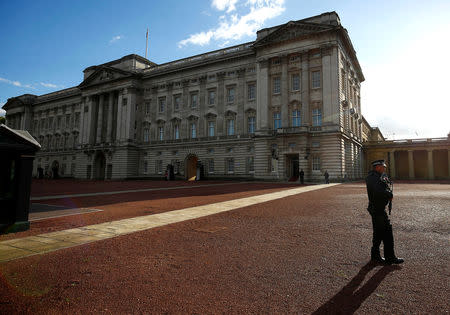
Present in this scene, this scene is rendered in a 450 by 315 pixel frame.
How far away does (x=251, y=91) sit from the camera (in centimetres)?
4203

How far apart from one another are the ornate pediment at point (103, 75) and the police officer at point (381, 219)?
5240 centimetres

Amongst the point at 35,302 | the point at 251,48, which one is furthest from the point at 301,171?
the point at 35,302

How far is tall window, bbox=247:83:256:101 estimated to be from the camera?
41.8 metres

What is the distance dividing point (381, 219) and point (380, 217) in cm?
4

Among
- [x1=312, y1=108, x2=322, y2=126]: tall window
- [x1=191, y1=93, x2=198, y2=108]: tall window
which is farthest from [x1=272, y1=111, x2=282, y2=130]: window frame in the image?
[x1=191, y1=93, x2=198, y2=108]: tall window

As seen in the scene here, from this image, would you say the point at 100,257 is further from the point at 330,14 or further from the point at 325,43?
the point at 330,14

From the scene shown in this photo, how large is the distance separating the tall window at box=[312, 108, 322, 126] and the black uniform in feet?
105

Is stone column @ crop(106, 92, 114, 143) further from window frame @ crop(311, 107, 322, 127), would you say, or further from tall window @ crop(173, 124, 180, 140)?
window frame @ crop(311, 107, 322, 127)

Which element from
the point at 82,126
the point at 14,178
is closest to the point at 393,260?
the point at 14,178

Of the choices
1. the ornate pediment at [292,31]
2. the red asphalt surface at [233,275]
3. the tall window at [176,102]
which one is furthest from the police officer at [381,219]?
the tall window at [176,102]

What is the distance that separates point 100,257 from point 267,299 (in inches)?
128

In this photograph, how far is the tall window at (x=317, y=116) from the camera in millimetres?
35250

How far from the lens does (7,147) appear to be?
Result: 21.7ft

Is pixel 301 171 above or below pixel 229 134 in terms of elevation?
below
